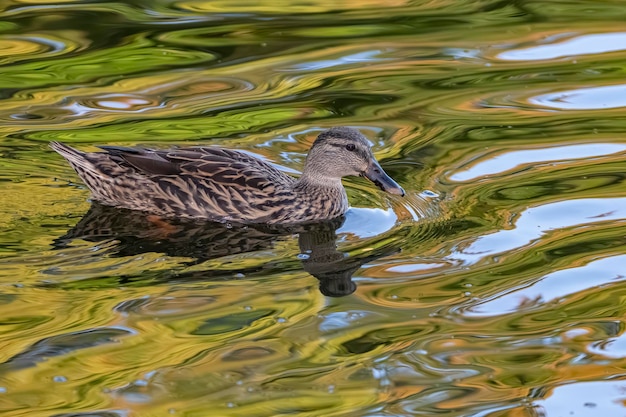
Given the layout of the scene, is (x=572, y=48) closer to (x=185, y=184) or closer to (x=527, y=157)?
(x=527, y=157)

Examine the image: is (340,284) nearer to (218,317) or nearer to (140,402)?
(218,317)

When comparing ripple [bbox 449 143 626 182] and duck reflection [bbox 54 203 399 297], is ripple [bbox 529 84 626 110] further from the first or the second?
duck reflection [bbox 54 203 399 297]

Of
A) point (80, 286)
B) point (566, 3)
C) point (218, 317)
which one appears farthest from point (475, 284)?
point (566, 3)

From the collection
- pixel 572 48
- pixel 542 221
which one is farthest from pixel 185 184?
pixel 572 48

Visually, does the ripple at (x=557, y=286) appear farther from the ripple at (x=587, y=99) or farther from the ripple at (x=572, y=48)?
the ripple at (x=572, y=48)

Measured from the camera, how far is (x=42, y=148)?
10.8 metres

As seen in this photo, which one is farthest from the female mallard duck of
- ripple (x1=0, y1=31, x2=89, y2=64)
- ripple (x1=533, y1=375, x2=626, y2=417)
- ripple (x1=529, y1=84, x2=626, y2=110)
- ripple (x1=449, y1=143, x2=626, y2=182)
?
ripple (x1=0, y1=31, x2=89, y2=64)

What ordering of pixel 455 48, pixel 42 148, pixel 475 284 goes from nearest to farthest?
pixel 475 284 < pixel 42 148 < pixel 455 48

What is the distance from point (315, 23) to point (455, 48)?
1.73 m

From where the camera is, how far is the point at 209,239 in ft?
30.3

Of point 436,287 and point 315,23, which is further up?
point 315,23

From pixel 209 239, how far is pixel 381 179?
4.93 ft

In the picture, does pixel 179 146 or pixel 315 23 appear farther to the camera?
pixel 315 23

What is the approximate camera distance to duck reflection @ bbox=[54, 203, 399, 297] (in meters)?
8.49
